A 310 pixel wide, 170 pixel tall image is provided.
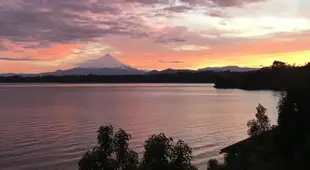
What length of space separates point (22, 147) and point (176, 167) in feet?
117

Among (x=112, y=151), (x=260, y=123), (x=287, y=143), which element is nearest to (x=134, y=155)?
(x=112, y=151)

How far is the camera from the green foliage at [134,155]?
12.9 meters

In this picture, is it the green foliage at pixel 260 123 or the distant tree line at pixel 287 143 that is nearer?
the distant tree line at pixel 287 143

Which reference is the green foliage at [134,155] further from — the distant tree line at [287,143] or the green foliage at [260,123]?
the green foliage at [260,123]

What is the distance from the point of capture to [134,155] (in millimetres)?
14273

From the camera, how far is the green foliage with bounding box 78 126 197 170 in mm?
12924

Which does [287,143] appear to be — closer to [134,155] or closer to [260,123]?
[260,123]

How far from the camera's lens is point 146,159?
42.9ft

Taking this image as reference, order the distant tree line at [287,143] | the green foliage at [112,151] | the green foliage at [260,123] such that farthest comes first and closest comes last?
the green foliage at [260,123], the distant tree line at [287,143], the green foliage at [112,151]

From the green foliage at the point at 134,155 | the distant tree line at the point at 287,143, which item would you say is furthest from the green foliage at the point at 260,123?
the green foliage at the point at 134,155

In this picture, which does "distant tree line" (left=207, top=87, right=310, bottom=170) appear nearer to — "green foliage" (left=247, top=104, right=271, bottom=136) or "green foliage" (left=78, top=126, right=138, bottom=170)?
"green foliage" (left=247, top=104, right=271, bottom=136)

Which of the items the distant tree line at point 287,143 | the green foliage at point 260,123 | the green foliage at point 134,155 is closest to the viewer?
the green foliage at point 134,155

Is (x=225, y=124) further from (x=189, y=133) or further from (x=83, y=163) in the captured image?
(x=83, y=163)

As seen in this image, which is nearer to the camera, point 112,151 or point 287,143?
point 112,151
